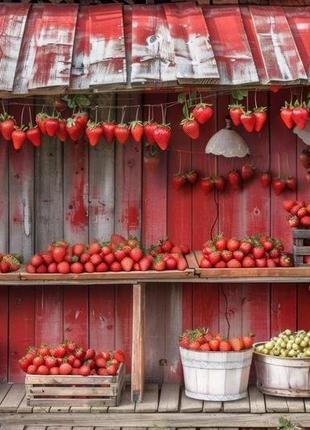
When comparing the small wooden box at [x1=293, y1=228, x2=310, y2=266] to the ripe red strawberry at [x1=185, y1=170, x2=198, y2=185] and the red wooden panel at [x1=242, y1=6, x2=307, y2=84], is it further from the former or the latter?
the red wooden panel at [x1=242, y1=6, x2=307, y2=84]

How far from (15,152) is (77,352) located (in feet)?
5.98

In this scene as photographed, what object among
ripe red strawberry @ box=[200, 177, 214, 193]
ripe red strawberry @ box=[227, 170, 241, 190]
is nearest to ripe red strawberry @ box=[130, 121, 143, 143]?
ripe red strawberry @ box=[200, 177, 214, 193]

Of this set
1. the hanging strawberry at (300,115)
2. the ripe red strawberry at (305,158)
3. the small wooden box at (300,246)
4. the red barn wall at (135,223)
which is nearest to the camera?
the hanging strawberry at (300,115)

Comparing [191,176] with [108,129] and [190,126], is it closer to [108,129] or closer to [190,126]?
[190,126]

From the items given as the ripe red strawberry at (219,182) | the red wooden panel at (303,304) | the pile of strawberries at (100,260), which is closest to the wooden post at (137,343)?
the pile of strawberries at (100,260)

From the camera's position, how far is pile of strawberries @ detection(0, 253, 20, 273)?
786 centimetres

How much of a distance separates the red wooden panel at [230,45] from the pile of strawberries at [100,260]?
156 cm

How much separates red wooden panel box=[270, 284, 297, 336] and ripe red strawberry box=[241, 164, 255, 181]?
98 centimetres

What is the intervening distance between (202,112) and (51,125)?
118 cm

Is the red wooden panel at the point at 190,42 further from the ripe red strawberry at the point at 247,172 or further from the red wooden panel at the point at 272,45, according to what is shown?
the ripe red strawberry at the point at 247,172

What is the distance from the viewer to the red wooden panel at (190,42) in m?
7.18

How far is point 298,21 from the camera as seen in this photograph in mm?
7852

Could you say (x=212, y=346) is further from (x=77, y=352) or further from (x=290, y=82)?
(x=290, y=82)

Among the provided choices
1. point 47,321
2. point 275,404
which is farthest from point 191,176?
point 275,404
